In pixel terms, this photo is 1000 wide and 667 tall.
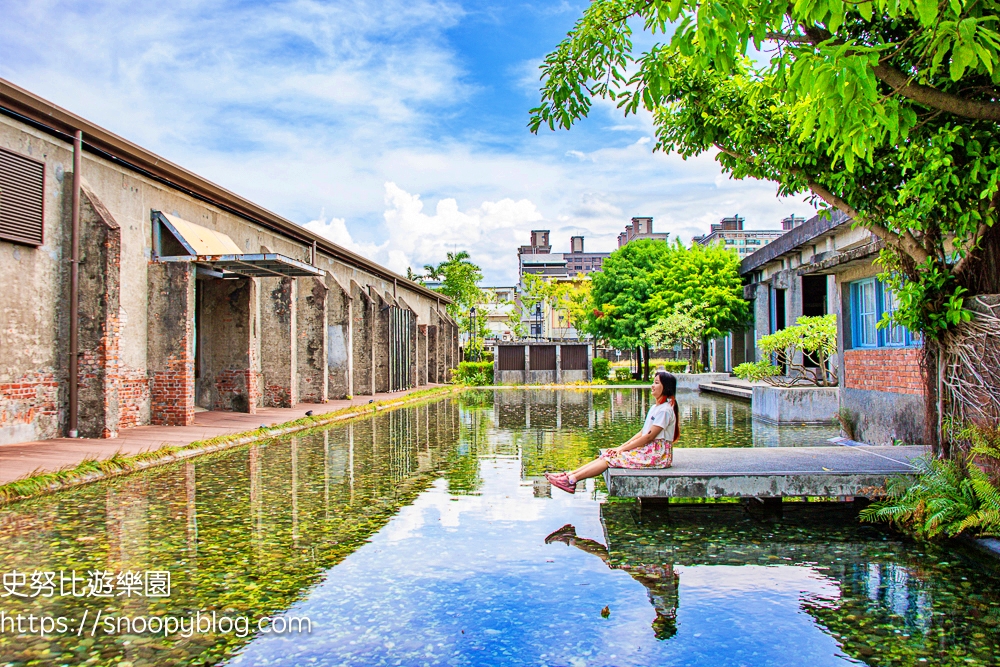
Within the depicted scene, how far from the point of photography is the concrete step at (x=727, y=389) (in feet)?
77.5

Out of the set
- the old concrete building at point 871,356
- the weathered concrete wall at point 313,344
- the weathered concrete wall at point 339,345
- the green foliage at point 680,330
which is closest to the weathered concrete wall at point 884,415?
the old concrete building at point 871,356

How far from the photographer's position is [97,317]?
35.6ft

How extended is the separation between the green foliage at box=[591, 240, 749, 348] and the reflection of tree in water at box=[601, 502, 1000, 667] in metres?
28.4

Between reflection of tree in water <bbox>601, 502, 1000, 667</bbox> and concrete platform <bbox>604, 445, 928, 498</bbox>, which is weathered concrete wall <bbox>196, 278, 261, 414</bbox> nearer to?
reflection of tree in water <bbox>601, 502, 1000, 667</bbox>

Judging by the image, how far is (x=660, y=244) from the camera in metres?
42.1

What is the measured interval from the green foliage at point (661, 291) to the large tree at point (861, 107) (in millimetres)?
27252

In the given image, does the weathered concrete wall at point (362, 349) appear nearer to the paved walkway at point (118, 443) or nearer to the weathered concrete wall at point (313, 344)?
the weathered concrete wall at point (313, 344)

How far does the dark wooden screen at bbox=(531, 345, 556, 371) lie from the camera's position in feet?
120

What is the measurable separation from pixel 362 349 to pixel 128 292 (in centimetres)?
1215

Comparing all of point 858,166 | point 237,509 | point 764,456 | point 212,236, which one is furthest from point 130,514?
point 212,236

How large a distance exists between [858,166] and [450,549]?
16.2ft

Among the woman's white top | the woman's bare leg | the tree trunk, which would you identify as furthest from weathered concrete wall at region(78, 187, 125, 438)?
the tree trunk

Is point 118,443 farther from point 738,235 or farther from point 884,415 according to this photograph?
point 738,235

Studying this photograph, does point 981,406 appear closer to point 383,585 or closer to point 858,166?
point 858,166
